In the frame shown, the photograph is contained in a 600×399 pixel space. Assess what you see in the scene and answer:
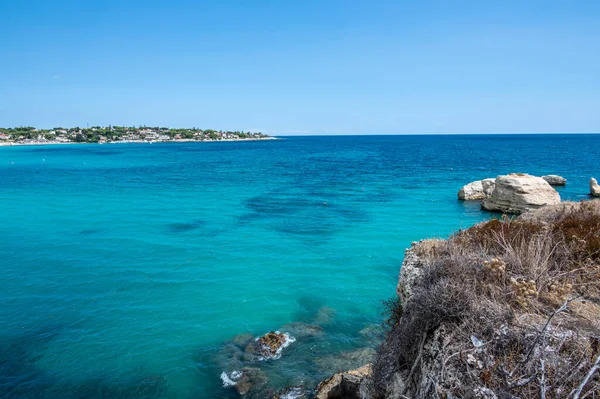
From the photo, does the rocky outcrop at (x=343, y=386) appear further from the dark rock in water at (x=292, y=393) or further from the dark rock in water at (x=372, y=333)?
the dark rock in water at (x=372, y=333)

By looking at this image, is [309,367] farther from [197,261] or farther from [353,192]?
[353,192]

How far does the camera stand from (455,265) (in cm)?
596

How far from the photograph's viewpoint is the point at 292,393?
9305 mm

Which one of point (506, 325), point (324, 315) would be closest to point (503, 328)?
point (506, 325)

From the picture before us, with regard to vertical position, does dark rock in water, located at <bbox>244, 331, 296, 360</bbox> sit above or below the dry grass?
below

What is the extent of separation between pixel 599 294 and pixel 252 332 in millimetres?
9899

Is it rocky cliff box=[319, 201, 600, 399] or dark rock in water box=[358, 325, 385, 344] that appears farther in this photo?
dark rock in water box=[358, 325, 385, 344]

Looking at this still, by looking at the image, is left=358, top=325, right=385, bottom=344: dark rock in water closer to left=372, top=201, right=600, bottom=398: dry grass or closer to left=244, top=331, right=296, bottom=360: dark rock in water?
left=244, top=331, right=296, bottom=360: dark rock in water

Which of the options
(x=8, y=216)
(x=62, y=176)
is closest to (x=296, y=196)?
(x=8, y=216)

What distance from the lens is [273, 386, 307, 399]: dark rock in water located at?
9.16 m

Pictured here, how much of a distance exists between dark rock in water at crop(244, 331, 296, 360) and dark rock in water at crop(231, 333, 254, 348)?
0.72 feet

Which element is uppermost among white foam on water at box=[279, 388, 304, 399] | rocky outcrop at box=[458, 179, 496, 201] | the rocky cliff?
the rocky cliff

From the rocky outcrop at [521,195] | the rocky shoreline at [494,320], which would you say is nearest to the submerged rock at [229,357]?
the rocky shoreline at [494,320]

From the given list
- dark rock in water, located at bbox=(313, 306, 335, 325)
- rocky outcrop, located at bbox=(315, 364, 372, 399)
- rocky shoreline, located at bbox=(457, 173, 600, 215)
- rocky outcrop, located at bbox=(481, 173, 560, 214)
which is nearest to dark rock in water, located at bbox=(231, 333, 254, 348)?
dark rock in water, located at bbox=(313, 306, 335, 325)
